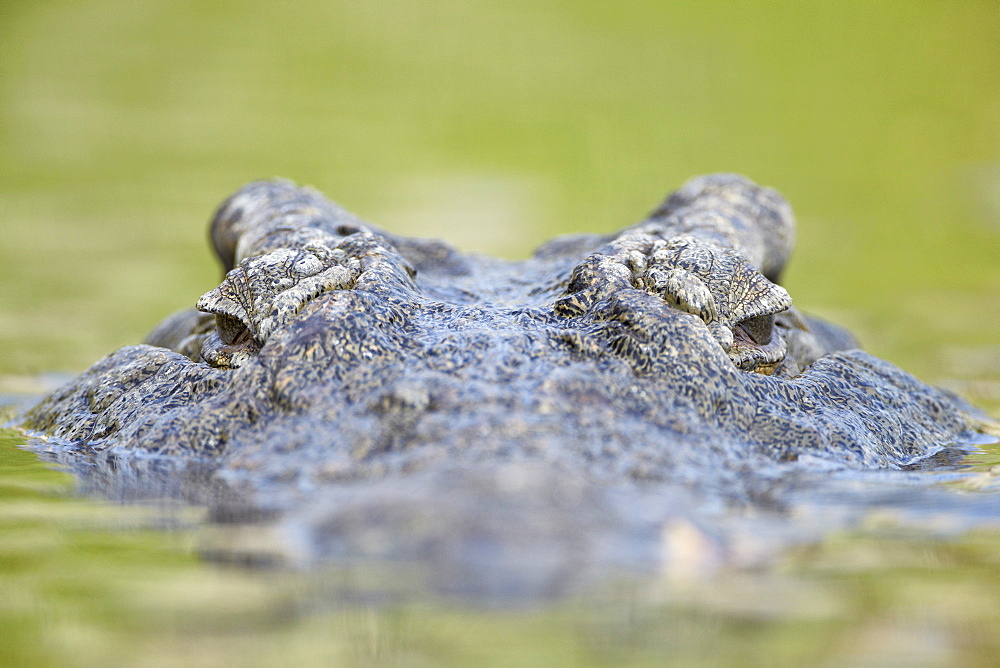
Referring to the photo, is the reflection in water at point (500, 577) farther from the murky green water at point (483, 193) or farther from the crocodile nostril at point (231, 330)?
the crocodile nostril at point (231, 330)

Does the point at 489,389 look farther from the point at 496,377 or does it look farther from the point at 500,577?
the point at 500,577

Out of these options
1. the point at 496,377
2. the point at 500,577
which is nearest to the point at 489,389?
the point at 496,377

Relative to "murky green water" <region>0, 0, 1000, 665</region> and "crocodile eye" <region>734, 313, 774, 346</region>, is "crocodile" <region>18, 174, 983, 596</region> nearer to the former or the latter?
"crocodile eye" <region>734, 313, 774, 346</region>

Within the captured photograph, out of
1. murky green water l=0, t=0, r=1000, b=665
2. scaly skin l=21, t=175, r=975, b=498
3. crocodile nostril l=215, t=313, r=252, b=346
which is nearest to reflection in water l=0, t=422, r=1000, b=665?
murky green water l=0, t=0, r=1000, b=665

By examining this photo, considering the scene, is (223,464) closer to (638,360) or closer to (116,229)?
(638,360)

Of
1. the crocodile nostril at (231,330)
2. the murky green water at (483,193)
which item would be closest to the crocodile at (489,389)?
the crocodile nostril at (231,330)

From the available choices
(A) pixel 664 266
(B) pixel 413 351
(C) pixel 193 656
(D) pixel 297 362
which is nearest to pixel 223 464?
(D) pixel 297 362
